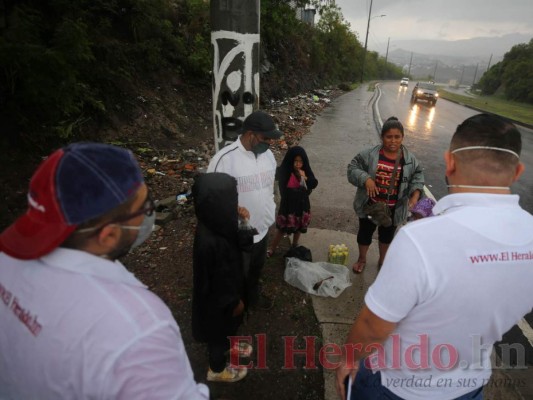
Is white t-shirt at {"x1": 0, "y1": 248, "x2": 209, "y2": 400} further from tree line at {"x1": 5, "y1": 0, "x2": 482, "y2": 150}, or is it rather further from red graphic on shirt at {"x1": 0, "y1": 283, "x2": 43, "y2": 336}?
tree line at {"x1": 5, "y1": 0, "x2": 482, "y2": 150}

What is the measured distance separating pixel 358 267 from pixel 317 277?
663 mm

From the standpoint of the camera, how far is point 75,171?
3.02ft

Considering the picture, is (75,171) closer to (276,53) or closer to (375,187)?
(375,187)

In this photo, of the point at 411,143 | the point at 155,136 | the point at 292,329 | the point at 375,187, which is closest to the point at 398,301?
the point at 292,329

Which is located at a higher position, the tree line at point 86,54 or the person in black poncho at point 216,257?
the tree line at point 86,54

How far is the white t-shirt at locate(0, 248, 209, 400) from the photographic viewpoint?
32.9 inches

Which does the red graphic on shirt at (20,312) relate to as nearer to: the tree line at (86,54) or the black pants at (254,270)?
the black pants at (254,270)

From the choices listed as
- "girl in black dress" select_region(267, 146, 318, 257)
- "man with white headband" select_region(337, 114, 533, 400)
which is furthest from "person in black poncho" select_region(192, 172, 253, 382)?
"girl in black dress" select_region(267, 146, 318, 257)

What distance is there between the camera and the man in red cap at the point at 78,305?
84 cm

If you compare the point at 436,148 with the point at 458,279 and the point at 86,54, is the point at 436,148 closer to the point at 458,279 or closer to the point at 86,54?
the point at 86,54

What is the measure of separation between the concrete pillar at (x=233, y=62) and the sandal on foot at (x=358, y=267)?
212cm

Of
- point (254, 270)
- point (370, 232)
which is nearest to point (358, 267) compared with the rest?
point (370, 232)

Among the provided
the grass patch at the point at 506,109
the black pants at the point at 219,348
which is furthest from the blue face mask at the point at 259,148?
the grass patch at the point at 506,109

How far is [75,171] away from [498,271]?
148cm
